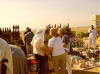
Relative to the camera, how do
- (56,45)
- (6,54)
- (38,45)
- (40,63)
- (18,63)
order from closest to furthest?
(6,54)
(18,63)
(56,45)
(38,45)
(40,63)

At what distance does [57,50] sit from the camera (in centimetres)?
700

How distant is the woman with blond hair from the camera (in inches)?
274

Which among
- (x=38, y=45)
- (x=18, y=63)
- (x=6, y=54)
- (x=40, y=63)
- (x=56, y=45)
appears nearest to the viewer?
(x=6, y=54)

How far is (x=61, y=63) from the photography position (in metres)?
7.23

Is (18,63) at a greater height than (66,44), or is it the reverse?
(66,44)

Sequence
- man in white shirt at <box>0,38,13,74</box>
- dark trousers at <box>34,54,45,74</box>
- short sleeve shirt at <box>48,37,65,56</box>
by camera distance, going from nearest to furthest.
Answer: man in white shirt at <box>0,38,13,74</box> → short sleeve shirt at <box>48,37,65,56</box> → dark trousers at <box>34,54,45,74</box>

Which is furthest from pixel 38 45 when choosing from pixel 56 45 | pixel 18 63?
pixel 18 63

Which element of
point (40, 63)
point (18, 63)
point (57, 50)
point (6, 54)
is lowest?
point (40, 63)

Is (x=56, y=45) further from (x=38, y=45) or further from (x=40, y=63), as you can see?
(x=40, y=63)

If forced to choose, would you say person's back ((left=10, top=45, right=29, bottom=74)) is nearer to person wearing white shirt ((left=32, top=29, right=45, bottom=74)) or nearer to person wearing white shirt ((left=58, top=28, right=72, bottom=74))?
person wearing white shirt ((left=32, top=29, right=45, bottom=74))

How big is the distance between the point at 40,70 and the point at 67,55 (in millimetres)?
1101

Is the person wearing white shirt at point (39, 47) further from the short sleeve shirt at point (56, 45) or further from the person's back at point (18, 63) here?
the person's back at point (18, 63)

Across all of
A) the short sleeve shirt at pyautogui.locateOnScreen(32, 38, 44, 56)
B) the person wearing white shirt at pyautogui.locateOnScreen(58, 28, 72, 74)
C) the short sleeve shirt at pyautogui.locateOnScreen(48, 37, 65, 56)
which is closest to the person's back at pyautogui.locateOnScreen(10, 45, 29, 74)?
the short sleeve shirt at pyautogui.locateOnScreen(48, 37, 65, 56)

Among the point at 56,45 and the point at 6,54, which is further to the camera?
the point at 56,45
